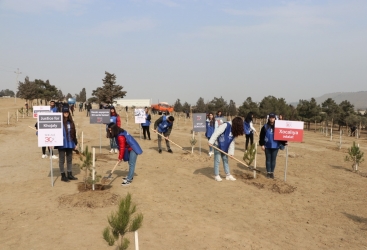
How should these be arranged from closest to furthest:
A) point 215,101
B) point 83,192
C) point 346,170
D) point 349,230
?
point 349,230 < point 83,192 < point 346,170 < point 215,101

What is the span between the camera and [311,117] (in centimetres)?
4206

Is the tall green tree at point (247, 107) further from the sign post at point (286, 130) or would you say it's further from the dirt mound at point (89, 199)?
the dirt mound at point (89, 199)

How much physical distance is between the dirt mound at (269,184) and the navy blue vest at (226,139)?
118 cm

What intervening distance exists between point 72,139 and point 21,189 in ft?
5.19

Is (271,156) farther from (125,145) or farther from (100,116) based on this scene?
(100,116)

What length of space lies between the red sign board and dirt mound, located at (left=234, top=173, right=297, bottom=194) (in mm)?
1206

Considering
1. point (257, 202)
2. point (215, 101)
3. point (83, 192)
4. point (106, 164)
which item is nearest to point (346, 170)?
point (257, 202)

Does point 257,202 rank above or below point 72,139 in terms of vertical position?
below

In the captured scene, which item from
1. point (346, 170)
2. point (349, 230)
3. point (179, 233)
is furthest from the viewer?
point (346, 170)

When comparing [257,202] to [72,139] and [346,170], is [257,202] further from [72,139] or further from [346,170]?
[346,170]

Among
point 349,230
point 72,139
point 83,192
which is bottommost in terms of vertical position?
point 349,230

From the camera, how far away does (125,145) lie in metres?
7.21

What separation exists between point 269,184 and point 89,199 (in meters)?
4.62

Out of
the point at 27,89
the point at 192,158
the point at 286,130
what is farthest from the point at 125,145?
the point at 27,89
